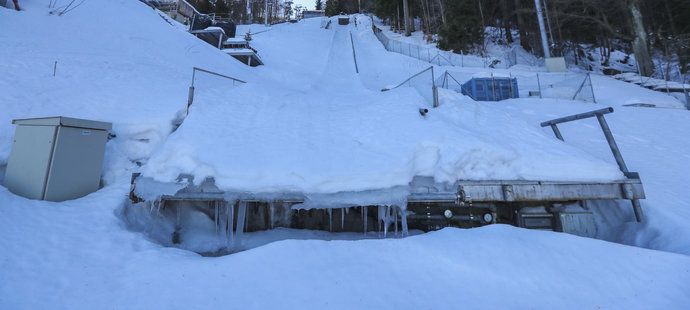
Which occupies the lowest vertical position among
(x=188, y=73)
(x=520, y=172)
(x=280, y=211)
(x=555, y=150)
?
(x=280, y=211)

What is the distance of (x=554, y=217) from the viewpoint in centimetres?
525

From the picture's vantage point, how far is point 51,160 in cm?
469

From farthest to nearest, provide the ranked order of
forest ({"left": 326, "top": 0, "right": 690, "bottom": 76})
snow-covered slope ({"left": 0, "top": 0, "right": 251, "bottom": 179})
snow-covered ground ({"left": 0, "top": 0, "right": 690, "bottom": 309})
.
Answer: forest ({"left": 326, "top": 0, "right": 690, "bottom": 76}) → snow-covered slope ({"left": 0, "top": 0, "right": 251, "bottom": 179}) → snow-covered ground ({"left": 0, "top": 0, "right": 690, "bottom": 309})

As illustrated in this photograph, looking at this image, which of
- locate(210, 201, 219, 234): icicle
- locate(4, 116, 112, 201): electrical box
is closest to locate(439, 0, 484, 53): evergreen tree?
locate(210, 201, 219, 234): icicle

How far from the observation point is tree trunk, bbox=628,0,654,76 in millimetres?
19922

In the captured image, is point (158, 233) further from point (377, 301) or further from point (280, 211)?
point (377, 301)

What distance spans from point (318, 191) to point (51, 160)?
14.1 feet

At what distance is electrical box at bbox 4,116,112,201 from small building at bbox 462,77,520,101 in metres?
13.2

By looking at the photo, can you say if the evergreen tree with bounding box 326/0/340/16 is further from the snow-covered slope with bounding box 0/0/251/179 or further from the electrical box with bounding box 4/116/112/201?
the electrical box with bounding box 4/116/112/201

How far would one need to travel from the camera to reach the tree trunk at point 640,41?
19922mm

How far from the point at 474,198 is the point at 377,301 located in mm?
2763

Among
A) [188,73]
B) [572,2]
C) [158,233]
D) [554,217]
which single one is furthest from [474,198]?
[572,2]

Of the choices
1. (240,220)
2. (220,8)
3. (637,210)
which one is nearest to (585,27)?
(637,210)

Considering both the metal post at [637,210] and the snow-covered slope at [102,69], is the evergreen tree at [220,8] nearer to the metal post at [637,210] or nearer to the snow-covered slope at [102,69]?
the snow-covered slope at [102,69]
